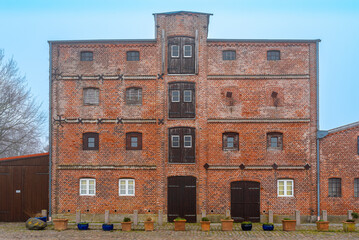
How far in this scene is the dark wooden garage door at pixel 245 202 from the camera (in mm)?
22406

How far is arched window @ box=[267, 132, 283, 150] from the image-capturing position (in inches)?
904

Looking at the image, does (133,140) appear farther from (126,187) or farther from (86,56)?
(86,56)

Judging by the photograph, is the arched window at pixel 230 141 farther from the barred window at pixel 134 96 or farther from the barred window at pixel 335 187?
the barred window at pixel 335 187

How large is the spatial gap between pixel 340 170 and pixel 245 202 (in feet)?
20.9

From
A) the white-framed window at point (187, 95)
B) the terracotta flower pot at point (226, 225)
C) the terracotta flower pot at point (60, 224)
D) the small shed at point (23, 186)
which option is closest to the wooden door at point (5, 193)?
the small shed at point (23, 186)

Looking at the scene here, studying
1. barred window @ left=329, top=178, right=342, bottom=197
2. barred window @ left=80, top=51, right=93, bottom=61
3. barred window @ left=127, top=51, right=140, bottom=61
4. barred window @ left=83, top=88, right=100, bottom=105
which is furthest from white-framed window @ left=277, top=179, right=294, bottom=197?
barred window @ left=80, top=51, right=93, bottom=61

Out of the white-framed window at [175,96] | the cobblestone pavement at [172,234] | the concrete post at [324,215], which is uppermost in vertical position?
the white-framed window at [175,96]

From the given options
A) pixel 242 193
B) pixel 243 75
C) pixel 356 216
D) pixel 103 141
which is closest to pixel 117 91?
pixel 103 141

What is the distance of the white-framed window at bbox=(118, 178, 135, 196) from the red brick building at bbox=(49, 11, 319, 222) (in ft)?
0.21

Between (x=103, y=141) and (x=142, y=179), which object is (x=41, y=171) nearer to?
(x=103, y=141)

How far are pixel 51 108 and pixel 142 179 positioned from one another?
7505mm

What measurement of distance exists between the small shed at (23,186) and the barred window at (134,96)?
6570 millimetres

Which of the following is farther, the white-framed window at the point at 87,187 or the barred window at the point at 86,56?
the barred window at the point at 86,56

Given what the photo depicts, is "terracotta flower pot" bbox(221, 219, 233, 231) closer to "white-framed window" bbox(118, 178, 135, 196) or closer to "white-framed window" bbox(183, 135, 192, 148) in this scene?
"white-framed window" bbox(183, 135, 192, 148)
